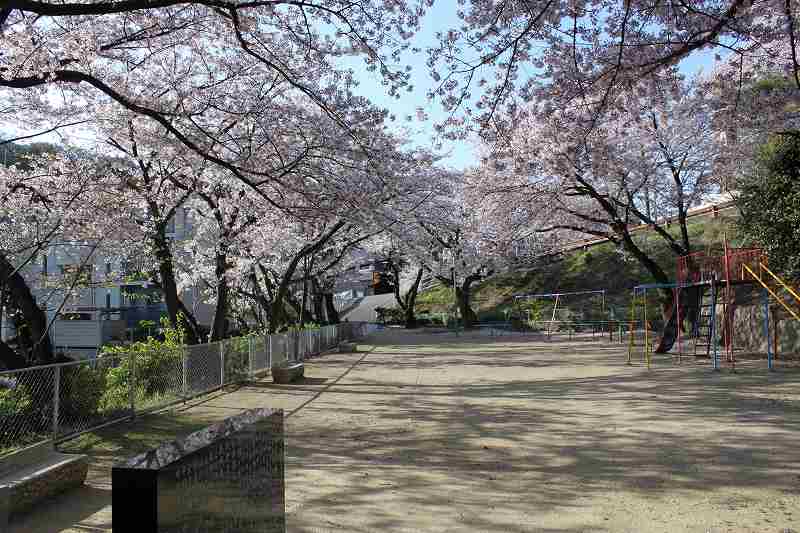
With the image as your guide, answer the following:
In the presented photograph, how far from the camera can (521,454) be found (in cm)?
670

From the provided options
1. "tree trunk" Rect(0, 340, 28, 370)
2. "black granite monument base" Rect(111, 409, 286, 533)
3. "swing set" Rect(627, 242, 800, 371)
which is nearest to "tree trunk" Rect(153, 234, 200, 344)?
"tree trunk" Rect(0, 340, 28, 370)

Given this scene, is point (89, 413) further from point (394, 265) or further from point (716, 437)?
point (394, 265)

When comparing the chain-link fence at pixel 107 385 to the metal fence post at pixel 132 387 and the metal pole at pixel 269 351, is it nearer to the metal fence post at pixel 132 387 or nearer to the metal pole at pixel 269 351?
the metal fence post at pixel 132 387

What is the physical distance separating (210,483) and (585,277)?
137ft

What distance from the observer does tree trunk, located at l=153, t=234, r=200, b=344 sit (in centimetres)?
1278

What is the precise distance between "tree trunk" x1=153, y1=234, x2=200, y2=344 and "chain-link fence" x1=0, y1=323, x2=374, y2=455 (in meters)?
1.19

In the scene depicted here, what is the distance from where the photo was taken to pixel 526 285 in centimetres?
4575

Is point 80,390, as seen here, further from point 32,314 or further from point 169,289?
point 169,289

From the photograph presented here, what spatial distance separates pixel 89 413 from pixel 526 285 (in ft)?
132

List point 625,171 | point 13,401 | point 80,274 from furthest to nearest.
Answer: point 625,171 < point 80,274 < point 13,401

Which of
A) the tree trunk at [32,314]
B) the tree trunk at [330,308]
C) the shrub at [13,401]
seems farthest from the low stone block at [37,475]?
the tree trunk at [330,308]

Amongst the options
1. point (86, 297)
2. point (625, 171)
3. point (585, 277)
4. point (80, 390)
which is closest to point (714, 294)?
point (625, 171)

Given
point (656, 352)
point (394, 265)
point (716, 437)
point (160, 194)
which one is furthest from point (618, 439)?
point (394, 265)

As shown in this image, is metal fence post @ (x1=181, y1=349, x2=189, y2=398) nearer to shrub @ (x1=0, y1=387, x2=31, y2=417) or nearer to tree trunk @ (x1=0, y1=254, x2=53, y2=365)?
tree trunk @ (x1=0, y1=254, x2=53, y2=365)
